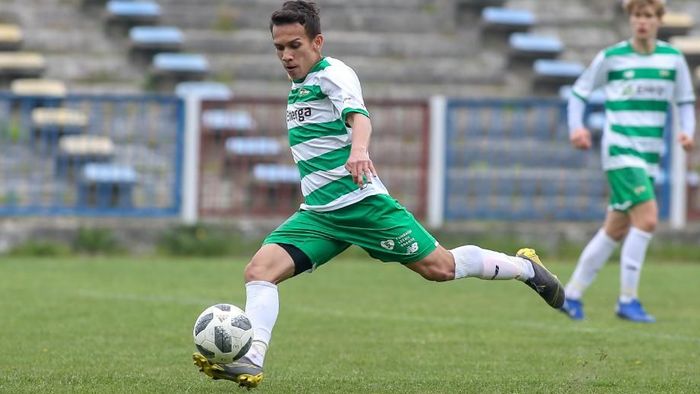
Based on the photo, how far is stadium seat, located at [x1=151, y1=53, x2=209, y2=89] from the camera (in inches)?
747

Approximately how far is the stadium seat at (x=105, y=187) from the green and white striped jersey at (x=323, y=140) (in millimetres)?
8932

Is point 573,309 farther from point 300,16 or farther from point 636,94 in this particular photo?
point 300,16

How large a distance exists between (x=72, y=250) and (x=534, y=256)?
340 inches

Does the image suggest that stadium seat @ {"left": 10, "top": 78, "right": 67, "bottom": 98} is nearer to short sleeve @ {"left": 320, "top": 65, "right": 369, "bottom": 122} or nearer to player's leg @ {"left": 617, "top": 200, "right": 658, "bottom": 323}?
player's leg @ {"left": 617, "top": 200, "right": 658, "bottom": 323}

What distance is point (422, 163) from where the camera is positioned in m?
15.5

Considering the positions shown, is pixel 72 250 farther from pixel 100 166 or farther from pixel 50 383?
pixel 50 383

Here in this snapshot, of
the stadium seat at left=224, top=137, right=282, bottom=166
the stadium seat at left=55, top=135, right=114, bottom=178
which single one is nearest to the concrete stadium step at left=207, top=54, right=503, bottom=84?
the stadium seat at left=224, top=137, right=282, bottom=166

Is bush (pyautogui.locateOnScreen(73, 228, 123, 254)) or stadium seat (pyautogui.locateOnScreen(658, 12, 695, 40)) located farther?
stadium seat (pyautogui.locateOnScreen(658, 12, 695, 40))

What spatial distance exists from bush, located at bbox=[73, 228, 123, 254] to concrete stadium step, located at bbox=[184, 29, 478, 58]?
5.77 metres

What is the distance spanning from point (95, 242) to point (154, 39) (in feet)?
17.6

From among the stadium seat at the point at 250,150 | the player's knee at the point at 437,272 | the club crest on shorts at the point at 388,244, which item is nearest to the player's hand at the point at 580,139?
the player's knee at the point at 437,272

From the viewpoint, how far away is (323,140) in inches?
253

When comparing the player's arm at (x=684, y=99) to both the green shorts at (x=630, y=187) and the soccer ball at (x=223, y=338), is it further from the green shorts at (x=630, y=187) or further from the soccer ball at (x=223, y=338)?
the soccer ball at (x=223, y=338)

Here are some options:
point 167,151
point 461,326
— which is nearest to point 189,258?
point 167,151
